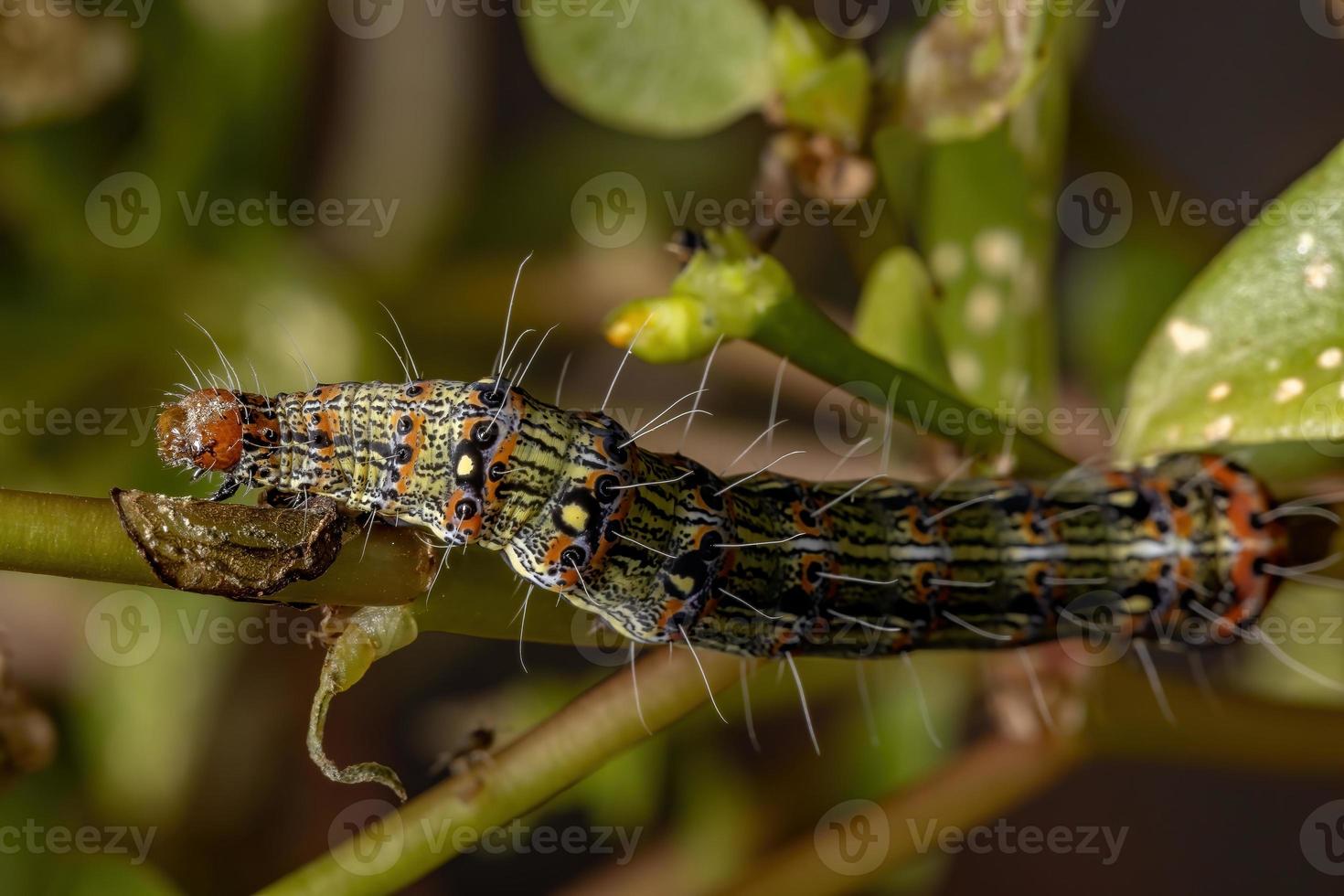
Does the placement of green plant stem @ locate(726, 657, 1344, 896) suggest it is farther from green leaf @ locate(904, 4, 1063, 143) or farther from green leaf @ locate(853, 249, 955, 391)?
green leaf @ locate(904, 4, 1063, 143)

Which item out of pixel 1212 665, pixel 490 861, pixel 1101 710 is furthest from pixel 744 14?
pixel 490 861

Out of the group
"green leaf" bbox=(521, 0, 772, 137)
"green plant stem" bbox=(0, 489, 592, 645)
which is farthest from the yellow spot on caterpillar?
"green leaf" bbox=(521, 0, 772, 137)

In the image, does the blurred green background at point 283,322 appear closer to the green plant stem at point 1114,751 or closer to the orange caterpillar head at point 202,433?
the green plant stem at point 1114,751

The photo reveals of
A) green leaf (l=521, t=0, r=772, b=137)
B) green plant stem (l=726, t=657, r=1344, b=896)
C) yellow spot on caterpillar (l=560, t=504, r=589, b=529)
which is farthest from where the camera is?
green plant stem (l=726, t=657, r=1344, b=896)

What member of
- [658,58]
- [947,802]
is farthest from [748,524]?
[658,58]

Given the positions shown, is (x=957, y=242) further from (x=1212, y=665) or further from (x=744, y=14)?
(x=1212, y=665)

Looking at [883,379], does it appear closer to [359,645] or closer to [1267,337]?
[1267,337]

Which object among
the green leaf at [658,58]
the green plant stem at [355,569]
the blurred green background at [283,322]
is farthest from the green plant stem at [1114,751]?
the green leaf at [658,58]
